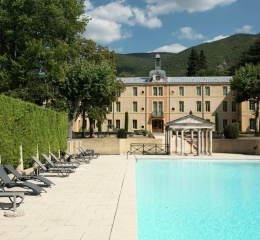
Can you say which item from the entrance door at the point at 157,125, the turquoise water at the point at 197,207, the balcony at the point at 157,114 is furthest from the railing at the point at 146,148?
the entrance door at the point at 157,125

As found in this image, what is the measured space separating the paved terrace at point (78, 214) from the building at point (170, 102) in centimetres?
3376

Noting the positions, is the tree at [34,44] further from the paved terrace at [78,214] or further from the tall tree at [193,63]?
the tall tree at [193,63]

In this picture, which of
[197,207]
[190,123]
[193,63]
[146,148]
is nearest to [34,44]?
[190,123]

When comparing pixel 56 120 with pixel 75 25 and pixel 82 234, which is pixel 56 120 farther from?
pixel 82 234

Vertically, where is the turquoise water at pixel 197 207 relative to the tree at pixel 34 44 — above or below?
below

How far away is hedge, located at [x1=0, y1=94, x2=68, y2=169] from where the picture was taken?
9.09 m

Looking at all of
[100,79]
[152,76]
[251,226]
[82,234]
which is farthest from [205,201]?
[152,76]

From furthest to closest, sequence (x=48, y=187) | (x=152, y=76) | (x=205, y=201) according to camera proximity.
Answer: (x=152, y=76)
(x=48, y=187)
(x=205, y=201)

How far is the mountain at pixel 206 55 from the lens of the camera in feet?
298

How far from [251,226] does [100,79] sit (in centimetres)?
1473

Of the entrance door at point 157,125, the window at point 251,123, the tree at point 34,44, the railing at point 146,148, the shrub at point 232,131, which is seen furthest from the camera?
the entrance door at point 157,125

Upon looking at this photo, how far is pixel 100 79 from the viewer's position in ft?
62.2

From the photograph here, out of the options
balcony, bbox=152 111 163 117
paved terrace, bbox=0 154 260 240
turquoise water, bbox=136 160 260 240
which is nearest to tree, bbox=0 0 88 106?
turquoise water, bbox=136 160 260 240

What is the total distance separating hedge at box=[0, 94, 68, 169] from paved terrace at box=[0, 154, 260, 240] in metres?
2.20
